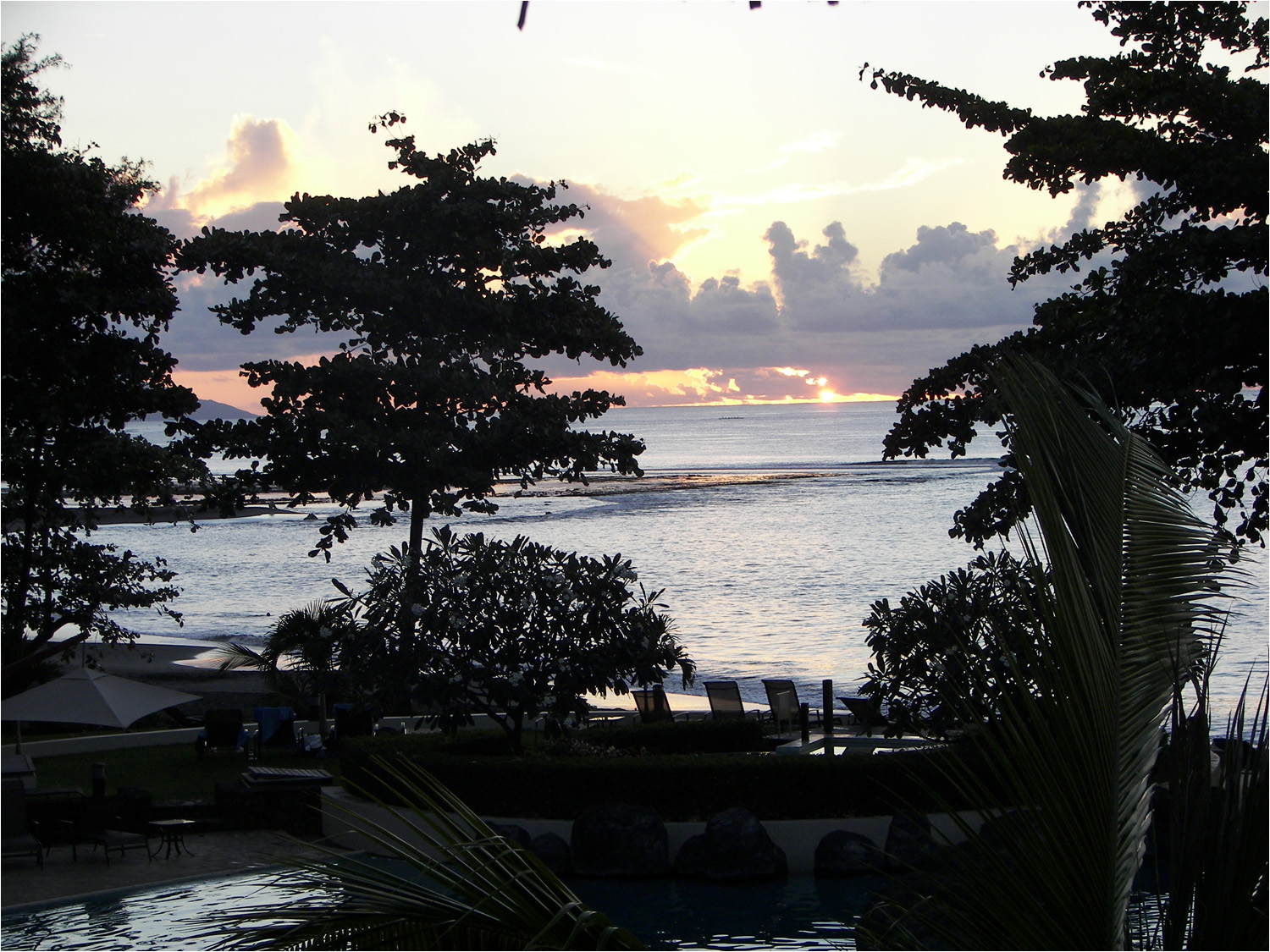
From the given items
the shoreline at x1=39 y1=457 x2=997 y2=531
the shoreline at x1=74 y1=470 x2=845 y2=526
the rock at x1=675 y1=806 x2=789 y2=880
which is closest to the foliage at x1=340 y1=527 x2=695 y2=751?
the rock at x1=675 y1=806 x2=789 y2=880

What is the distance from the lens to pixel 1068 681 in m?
3.07

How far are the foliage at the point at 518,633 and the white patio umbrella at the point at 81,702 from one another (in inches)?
→ 183

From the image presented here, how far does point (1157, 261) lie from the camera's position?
495 inches

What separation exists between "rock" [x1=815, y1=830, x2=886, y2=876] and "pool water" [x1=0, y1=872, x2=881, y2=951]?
153 mm

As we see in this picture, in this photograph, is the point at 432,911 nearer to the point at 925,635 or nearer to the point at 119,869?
the point at 925,635

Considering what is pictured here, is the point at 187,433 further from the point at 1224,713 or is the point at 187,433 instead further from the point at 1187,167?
the point at 1224,713

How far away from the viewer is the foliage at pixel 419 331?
68.5 feet

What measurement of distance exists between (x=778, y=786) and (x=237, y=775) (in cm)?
916

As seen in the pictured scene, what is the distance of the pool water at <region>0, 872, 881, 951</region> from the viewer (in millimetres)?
10062

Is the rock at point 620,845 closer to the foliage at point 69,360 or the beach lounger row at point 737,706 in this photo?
the beach lounger row at point 737,706

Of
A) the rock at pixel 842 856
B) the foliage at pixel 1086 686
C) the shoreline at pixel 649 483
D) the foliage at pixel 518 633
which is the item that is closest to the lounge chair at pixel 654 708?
the foliage at pixel 518 633

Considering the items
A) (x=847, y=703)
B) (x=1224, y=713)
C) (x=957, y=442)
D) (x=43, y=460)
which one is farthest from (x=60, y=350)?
(x=1224, y=713)

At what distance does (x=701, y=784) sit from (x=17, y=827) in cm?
760

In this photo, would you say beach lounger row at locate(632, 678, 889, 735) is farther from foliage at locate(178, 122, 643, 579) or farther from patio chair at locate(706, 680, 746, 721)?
foliage at locate(178, 122, 643, 579)
